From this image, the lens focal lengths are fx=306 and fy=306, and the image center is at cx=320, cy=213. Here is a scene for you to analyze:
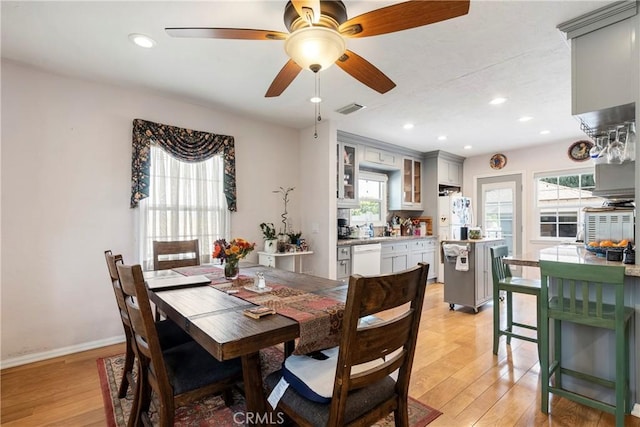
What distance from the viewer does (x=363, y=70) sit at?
6.27 ft

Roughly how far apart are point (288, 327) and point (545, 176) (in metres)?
5.93

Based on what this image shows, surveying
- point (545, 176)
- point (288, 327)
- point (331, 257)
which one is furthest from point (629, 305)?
point (545, 176)

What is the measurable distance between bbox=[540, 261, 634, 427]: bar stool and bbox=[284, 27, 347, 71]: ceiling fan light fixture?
1.78 metres

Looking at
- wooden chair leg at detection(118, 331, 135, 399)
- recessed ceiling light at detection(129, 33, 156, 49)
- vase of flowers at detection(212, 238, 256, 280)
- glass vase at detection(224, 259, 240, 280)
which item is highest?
recessed ceiling light at detection(129, 33, 156, 49)

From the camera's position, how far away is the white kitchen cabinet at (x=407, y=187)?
5.59m

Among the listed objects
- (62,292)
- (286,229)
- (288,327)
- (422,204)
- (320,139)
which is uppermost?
(320,139)

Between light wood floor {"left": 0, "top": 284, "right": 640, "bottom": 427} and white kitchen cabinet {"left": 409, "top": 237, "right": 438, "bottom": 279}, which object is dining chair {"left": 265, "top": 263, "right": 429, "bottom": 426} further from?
white kitchen cabinet {"left": 409, "top": 237, "right": 438, "bottom": 279}

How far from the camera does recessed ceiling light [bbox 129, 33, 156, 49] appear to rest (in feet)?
7.22

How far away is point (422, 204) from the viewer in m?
5.97

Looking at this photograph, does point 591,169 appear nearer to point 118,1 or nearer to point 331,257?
point 331,257

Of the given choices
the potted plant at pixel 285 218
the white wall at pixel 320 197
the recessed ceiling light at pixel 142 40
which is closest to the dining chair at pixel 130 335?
the recessed ceiling light at pixel 142 40

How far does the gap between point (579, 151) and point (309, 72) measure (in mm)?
4871

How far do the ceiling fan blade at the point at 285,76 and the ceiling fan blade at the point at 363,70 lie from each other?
290 millimetres

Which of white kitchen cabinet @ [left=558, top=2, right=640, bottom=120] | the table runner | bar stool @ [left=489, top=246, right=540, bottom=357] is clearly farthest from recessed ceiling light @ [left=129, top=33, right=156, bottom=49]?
bar stool @ [left=489, top=246, right=540, bottom=357]
